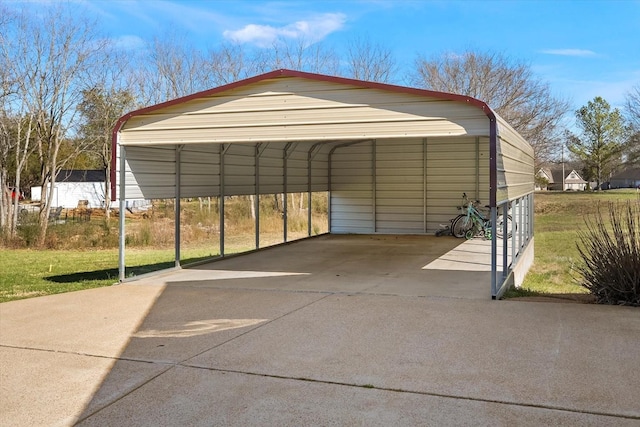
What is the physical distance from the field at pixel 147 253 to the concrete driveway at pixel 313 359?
83.4 inches

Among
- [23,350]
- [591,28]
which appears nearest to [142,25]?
[591,28]

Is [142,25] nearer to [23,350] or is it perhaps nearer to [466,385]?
[23,350]

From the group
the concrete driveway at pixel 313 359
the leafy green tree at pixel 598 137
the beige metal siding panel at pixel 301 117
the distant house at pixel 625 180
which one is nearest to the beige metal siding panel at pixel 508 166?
the beige metal siding panel at pixel 301 117

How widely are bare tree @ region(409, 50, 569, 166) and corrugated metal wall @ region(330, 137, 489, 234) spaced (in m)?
12.7

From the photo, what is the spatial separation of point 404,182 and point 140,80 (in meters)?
12.6

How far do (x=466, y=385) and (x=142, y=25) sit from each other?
23400 mm

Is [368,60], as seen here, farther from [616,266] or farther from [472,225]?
[616,266]

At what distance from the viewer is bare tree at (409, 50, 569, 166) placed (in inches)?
1120

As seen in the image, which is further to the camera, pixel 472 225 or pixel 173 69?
pixel 173 69

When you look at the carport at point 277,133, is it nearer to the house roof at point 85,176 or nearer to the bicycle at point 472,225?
the bicycle at point 472,225

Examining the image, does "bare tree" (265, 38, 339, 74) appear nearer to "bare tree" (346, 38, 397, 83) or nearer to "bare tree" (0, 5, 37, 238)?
"bare tree" (346, 38, 397, 83)

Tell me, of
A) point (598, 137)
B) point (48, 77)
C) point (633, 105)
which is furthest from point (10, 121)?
point (598, 137)

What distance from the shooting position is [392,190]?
54.2ft

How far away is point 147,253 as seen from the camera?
1510 cm
